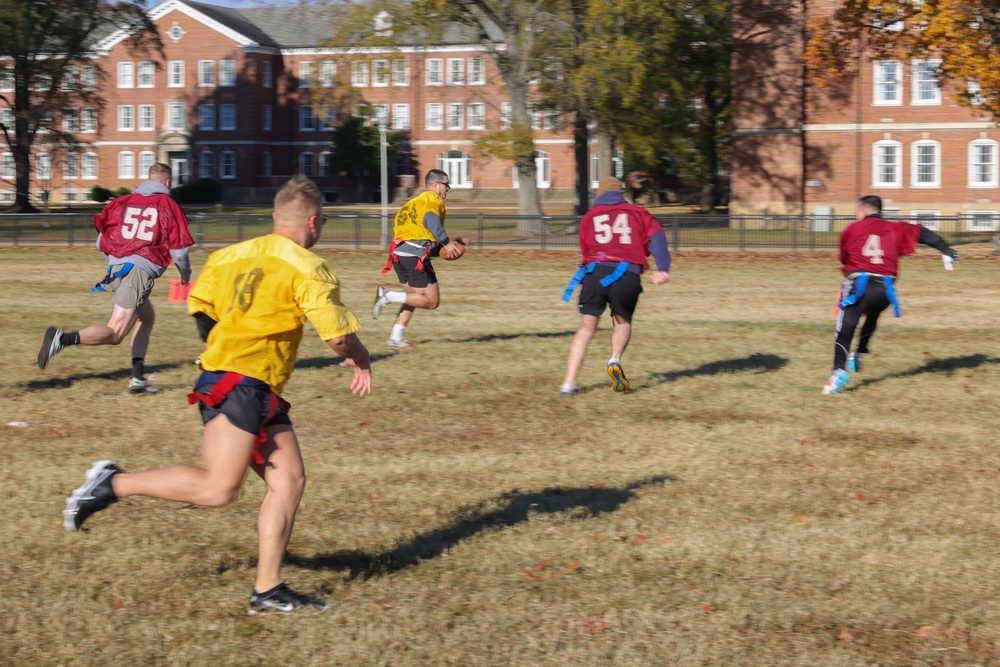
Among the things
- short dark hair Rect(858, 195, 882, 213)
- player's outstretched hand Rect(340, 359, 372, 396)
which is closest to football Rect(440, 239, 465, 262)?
short dark hair Rect(858, 195, 882, 213)

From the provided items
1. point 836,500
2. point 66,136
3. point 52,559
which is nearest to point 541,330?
point 836,500

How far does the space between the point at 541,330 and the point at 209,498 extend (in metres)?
11.2

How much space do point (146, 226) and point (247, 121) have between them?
76.7m

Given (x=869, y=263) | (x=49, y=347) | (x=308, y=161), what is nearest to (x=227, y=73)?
(x=308, y=161)

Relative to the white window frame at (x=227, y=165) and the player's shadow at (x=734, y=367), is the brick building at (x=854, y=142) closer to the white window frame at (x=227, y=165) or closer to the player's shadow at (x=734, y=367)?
the player's shadow at (x=734, y=367)

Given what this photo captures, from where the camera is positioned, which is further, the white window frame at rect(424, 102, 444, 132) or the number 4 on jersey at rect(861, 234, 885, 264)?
the white window frame at rect(424, 102, 444, 132)

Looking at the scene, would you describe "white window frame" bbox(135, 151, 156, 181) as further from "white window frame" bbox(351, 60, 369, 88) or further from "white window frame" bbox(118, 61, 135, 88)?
"white window frame" bbox(351, 60, 369, 88)

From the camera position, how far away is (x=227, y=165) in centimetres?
8588

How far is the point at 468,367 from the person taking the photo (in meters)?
12.9

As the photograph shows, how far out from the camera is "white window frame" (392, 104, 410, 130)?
8356 centimetres

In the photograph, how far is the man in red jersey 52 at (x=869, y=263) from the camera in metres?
11.2

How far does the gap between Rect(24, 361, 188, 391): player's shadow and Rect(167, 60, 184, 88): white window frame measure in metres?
77.1

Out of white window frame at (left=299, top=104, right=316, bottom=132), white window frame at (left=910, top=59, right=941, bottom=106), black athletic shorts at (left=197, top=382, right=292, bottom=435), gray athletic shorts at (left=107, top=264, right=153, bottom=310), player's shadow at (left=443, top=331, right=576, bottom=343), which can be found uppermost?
white window frame at (left=299, top=104, right=316, bottom=132)

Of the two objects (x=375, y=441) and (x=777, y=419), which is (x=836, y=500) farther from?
(x=375, y=441)
